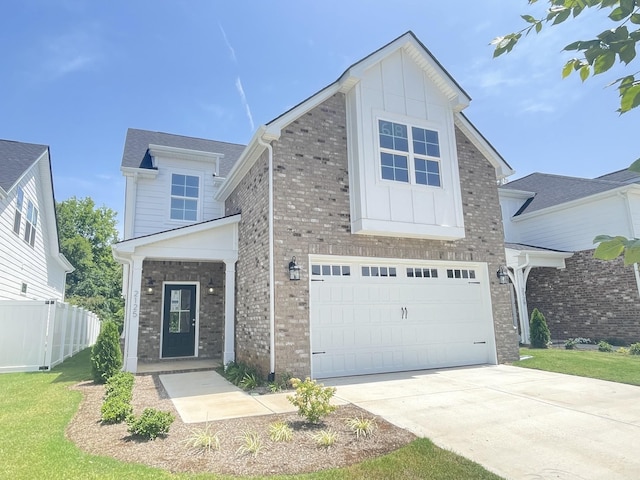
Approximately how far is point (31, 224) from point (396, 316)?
13.8 meters

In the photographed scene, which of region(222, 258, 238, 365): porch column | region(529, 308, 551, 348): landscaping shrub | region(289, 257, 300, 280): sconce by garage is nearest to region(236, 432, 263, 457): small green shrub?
region(289, 257, 300, 280): sconce by garage

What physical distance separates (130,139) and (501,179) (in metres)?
13.4

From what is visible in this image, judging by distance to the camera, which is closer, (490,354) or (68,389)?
(68,389)

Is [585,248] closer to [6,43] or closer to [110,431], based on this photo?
[110,431]

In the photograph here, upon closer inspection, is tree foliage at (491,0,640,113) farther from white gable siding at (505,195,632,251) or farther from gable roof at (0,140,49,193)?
white gable siding at (505,195,632,251)

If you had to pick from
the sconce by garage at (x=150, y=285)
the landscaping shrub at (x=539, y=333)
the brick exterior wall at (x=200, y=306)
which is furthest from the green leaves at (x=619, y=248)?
the landscaping shrub at (x=539, y=333)

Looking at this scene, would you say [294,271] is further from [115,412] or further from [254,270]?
[115,412]

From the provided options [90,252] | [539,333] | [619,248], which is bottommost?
[539,333]

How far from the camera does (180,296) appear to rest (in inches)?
488

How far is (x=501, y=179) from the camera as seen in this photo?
11.9 meters

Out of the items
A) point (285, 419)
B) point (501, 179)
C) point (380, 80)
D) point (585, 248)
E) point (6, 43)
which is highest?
point (6, 43)

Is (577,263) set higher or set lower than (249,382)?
higher

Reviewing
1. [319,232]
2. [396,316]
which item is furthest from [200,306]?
[396,316]

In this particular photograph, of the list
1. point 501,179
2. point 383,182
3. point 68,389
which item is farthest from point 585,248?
point 68,389
